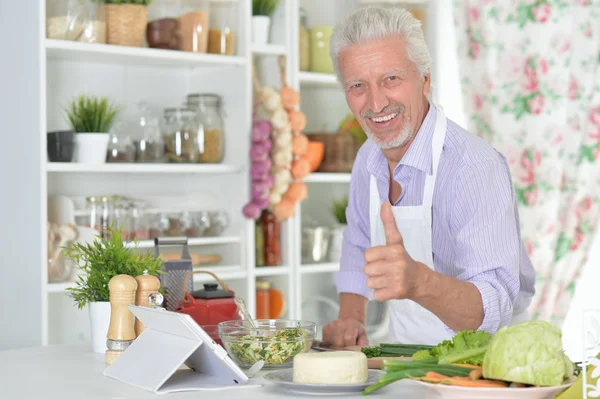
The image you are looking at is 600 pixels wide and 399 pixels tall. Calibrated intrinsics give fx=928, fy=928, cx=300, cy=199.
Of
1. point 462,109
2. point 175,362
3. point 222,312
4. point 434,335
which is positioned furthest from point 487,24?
point 175,362

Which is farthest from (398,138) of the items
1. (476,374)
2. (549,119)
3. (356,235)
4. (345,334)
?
(549,119)

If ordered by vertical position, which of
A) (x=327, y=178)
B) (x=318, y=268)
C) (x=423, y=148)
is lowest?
(x=318, y=268)

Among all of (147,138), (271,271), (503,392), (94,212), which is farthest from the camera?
(271,271)

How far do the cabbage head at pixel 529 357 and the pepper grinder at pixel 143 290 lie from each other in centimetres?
80

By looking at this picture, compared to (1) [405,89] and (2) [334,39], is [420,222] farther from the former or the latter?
(2) [334,39]

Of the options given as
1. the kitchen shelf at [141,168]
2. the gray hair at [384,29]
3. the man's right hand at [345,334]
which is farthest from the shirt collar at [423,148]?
the kitchen shelf at [141,168]

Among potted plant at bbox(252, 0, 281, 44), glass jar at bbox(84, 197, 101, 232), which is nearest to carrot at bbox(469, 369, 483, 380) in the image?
glass jar at bbox(84, 197, 101, 232)

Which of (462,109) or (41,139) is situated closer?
(41,139)

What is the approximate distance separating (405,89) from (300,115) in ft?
3.95

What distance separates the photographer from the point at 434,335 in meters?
2.30

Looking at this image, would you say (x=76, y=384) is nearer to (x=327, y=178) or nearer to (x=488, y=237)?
(x=488, y=237)

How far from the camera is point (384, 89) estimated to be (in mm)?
2299

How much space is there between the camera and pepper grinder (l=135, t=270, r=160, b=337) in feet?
6.21

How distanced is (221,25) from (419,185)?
1.37 m
